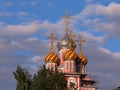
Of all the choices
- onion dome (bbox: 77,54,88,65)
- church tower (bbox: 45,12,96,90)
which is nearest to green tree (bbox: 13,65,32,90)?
church tower (bbox: 45,12,96,90)

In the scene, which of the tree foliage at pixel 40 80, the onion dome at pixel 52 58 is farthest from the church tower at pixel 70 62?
the tree foliage at pixel 40 80

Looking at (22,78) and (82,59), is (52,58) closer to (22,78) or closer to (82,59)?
(82,59)

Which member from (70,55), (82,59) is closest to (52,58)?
(70,55)

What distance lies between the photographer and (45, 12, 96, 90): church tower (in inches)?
2469

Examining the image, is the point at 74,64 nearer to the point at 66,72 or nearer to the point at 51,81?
the point at 66,72

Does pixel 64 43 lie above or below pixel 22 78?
above

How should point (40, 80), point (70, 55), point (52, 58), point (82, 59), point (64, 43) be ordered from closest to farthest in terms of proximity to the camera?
point (40, 80)
point (70, 55)
point (52, 58)
point (64, 43)
point (82, 59)

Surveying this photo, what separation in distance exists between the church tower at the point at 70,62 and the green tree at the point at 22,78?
681 inches

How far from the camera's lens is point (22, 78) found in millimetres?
44312

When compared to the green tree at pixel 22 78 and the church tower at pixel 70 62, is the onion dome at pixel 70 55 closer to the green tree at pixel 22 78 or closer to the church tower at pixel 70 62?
the church tower at pixel 70 62

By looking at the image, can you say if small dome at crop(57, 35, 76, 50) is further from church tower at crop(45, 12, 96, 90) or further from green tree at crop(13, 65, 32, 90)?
green tree at crop(13, 65, 32, 90)

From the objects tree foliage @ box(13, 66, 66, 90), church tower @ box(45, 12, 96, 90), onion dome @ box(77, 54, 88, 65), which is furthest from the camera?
onion dome @ box(77, 54, 88, 65)

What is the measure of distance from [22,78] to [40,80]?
2158mm

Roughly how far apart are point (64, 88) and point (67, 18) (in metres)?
25.4
